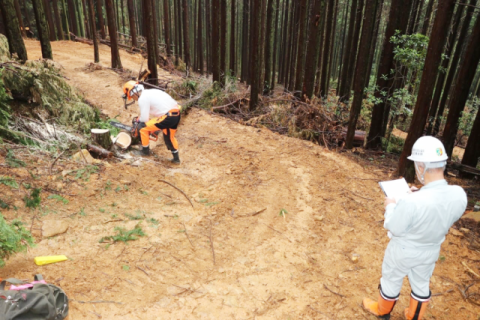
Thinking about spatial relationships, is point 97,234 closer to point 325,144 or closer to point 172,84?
point 325,144

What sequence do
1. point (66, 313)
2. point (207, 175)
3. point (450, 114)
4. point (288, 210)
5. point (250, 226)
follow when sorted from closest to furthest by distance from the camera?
point (66, 313) < point (250, 226) < point (288, 210) < point (207, 175) < point (450, 114)

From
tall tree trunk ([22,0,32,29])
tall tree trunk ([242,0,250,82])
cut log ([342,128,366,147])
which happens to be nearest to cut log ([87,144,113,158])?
cut log ([342,128,366,147])

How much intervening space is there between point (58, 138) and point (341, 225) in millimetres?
5551

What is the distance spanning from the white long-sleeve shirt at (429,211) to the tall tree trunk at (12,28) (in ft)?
28.9

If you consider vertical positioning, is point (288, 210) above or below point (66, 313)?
below

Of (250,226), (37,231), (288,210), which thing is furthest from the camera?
(288,210)

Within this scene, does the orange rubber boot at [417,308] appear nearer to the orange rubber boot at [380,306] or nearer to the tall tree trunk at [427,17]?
the orange rubber boot at [380,306]

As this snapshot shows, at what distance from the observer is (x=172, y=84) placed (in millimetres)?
12977

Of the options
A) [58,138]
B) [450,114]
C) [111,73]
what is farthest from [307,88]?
[111,73]

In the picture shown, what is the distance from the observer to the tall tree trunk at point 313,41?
9.06m

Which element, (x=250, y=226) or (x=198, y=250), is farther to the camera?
(x=250, y=226)

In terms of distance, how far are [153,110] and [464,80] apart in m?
8.34

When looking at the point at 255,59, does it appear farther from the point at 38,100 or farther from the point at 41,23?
the point at 41,23

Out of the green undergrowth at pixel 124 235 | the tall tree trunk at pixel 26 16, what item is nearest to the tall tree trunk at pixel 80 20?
the tall tree trunk at pixel 26 16
